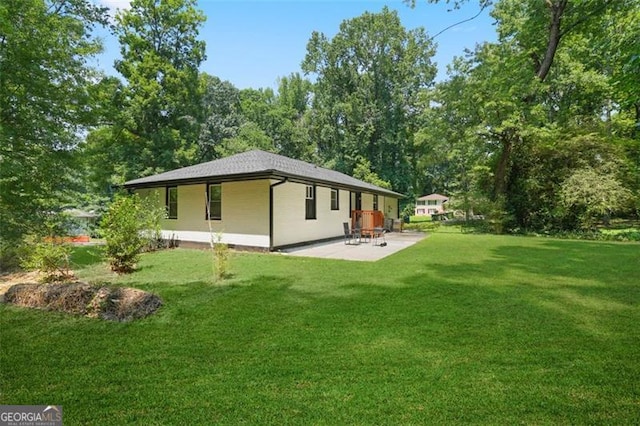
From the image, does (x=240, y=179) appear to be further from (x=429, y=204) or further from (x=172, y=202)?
(x=429, y=204)

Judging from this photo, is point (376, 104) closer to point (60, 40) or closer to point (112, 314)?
point (60, 40)

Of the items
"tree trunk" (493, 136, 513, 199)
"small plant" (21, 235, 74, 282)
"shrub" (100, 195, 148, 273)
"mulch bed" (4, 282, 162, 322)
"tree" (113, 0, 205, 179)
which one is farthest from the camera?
"tree" (113, 0, 205, 179)

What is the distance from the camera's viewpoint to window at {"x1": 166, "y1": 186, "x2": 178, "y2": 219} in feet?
41.7

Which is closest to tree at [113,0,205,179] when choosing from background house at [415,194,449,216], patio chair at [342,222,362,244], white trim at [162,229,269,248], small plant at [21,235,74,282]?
white trim at [162,229,269,248]

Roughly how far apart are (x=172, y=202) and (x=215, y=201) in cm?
237

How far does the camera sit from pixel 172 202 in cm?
1284

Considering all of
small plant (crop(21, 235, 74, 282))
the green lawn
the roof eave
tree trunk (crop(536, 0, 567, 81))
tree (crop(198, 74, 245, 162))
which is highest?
tree (crop(198, 74, 245, 162))

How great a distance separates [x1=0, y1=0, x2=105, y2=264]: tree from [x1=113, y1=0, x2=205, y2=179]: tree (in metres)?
12.8

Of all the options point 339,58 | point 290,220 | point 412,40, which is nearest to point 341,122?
point 339,58

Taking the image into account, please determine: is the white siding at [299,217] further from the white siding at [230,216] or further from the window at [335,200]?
the white siding at [230,216]

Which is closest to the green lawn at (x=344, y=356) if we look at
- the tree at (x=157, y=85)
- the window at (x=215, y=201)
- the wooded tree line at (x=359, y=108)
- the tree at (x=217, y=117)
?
the wooded tree line at (x=359, y=108)

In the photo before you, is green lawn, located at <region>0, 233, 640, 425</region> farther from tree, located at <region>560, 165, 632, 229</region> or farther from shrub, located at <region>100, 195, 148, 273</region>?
tree, located at <region>560, 165, 632, 229</region>

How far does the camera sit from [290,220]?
11453 mm

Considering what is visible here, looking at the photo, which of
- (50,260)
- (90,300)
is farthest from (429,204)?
(90,300)
